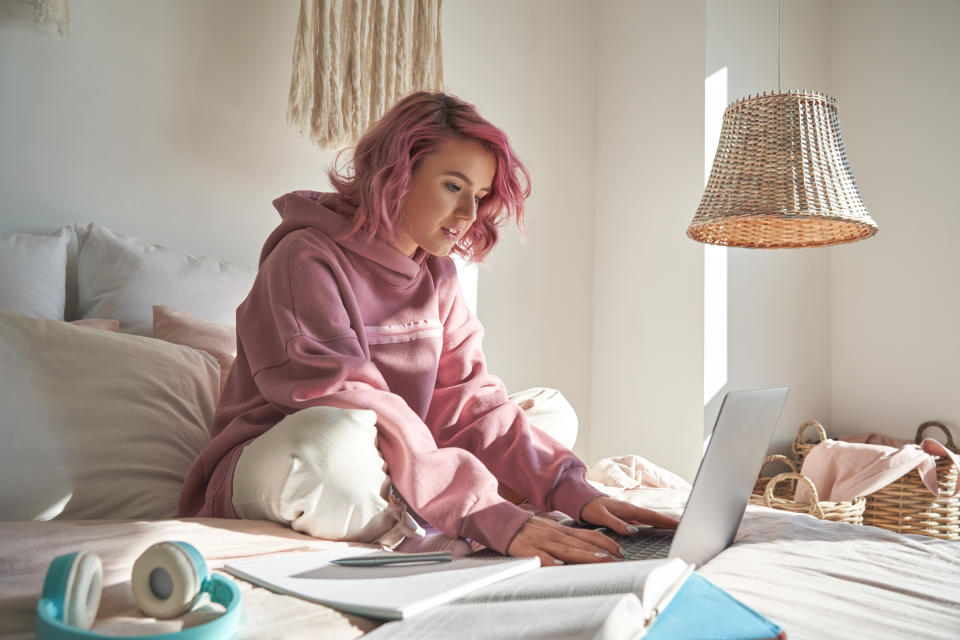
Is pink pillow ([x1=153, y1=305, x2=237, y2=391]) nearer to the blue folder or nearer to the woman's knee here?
the woman's knee

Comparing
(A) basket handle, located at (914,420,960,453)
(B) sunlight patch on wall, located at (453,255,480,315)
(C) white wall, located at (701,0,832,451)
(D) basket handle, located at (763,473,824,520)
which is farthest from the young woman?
(A) basket handle, located at (914,420,960,453)

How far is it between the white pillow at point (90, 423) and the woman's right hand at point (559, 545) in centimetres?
55

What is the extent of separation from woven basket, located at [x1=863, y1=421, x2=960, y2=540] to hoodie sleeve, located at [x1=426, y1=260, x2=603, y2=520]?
4.60 feet

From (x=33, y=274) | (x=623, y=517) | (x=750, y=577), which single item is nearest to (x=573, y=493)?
(x=623, y=517)

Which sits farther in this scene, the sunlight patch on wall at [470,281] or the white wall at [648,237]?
the white wall at [648,237]

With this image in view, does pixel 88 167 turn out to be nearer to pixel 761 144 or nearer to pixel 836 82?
pixel 761 144

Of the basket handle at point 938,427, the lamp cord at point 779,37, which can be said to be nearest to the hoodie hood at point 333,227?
the lamp cord at point 779,37

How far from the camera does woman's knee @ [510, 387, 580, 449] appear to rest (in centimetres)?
155

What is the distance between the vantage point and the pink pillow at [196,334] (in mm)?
1371

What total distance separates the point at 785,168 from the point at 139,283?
1345mm

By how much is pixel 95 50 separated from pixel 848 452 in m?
2.17

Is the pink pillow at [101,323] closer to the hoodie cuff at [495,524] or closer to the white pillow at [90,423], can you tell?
the white pillow at [90,423]

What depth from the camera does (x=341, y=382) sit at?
101cm

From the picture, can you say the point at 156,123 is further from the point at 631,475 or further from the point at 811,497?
the point at 811,497
